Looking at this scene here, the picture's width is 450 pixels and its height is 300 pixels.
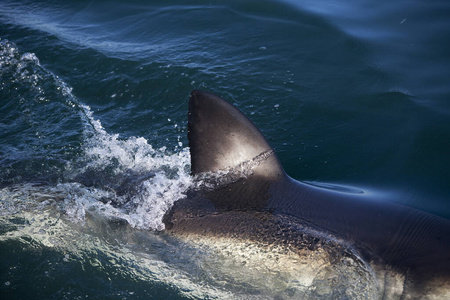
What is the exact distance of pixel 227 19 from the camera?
8.42 meters

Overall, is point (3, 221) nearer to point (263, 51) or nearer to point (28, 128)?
point (28, 128)

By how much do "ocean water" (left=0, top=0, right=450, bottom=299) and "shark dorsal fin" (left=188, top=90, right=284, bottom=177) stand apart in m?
0.49

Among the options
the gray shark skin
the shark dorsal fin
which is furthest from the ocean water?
the shark dorsal fin

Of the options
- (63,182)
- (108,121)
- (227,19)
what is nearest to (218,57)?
(227,19)

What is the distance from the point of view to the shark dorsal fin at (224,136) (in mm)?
3641

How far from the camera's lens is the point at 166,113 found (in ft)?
20.0

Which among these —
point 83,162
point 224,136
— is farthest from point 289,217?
point 83,162

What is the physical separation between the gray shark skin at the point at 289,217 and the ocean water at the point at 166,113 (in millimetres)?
352

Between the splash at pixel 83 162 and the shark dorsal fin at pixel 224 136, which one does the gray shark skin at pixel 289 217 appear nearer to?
the shark dorsal fin at pixel 224 136

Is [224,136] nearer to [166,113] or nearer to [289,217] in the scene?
[289,217]

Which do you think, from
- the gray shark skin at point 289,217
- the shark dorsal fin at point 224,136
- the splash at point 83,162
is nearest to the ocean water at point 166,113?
the splash at point 83,162

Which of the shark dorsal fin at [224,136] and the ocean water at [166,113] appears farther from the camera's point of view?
the ocean water at [166,113]

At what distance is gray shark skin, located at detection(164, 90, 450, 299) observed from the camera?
301 centimetres

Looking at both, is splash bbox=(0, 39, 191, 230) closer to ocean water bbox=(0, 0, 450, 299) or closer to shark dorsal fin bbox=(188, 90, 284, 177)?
ocean water bbox=(0, 0, 450, 299)
